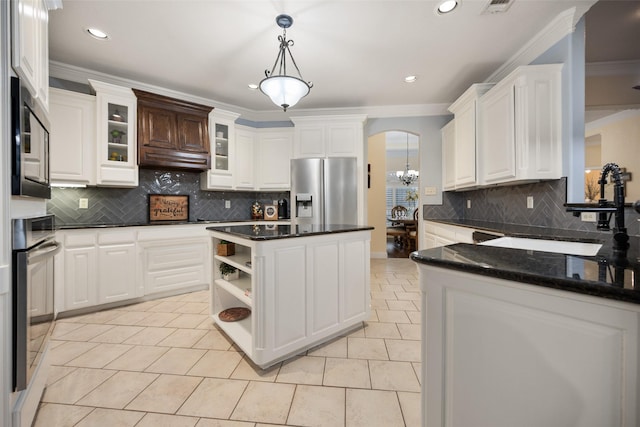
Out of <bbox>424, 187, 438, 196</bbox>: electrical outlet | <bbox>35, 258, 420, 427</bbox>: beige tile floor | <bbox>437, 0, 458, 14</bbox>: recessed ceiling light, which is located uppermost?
<bbox>437, 0, 458, 14</bbox>: recessed ceiling light

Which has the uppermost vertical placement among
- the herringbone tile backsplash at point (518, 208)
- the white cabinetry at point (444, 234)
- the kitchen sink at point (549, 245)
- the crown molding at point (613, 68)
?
the crown molding at point (613, 68)

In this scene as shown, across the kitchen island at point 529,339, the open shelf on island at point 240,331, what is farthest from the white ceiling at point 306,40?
the open shelf on island at point 240,331

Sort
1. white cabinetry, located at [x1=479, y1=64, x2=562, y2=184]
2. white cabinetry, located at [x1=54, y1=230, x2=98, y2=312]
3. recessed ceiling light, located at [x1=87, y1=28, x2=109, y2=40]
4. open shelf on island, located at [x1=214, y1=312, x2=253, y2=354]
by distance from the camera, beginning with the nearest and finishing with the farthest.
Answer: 1. open shelf on island, located at [x1=214, y1=312, x2=253, y2=354]
2. white cabinetry, located at [x1=479, y1=64, x2=562, y2=184]
3. recessed ceiling light, located at [x1=87, y1=28, x2=109, y2=40]
4. white cabinetry, located at [x1=54, y1=230, x2=98, y2=312]

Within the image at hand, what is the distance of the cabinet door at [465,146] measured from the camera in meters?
2.99

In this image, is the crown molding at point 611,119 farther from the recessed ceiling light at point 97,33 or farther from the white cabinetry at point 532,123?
the recessed ceiling light at point 97,33

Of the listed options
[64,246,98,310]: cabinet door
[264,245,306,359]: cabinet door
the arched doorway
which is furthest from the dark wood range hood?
the arched doorway

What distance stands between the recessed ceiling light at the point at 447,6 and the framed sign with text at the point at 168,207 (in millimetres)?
3640

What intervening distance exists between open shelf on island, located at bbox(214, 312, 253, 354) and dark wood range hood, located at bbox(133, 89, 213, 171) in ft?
6.90

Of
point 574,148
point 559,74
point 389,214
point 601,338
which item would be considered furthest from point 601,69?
point 389,214

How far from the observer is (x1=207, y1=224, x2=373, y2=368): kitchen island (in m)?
1.68

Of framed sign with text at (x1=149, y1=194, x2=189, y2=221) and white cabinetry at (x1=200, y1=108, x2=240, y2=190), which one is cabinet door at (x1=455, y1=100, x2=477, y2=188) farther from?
framed sign with text at (x1=149, y1=194, x2=189, y2=221)

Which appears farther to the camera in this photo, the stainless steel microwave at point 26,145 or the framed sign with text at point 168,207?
the framed sign with text at point 168,207

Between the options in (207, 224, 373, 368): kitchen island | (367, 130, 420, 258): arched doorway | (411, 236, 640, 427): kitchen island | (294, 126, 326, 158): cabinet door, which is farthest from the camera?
(367, 130, 420, 258): arched doorway

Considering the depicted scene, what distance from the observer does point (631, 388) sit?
20.8 inches
